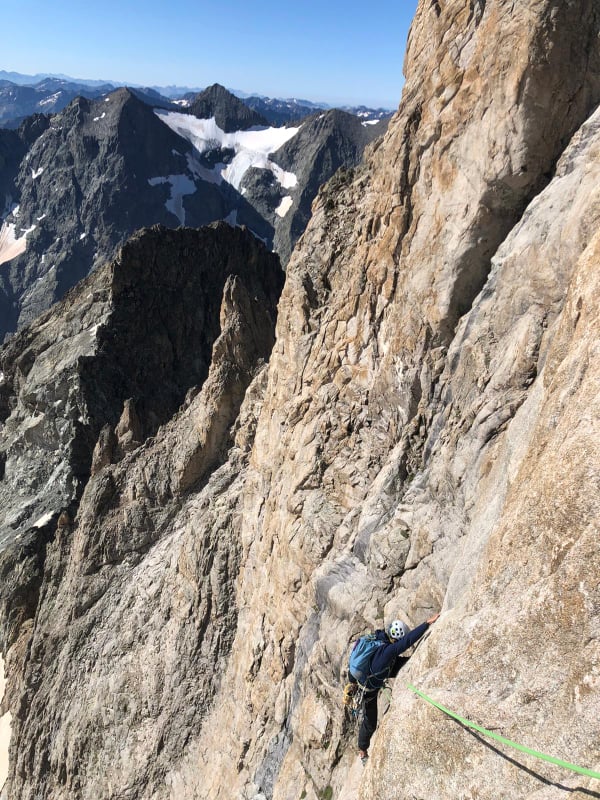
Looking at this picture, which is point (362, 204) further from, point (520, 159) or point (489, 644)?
point (489, 644)

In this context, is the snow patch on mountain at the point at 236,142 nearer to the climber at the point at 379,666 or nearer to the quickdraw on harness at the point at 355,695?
the climber at the point at 379,666

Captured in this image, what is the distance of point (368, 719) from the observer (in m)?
8.20

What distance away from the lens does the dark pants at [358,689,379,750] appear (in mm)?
8102

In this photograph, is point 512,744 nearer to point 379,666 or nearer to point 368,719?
point 379,666

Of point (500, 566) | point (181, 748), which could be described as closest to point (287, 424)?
point (500, 566)

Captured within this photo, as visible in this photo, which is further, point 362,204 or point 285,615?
point 362,204

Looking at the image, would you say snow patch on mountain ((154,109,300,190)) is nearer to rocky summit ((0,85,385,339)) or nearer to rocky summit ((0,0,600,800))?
rocky summit ((0,85,385,339))

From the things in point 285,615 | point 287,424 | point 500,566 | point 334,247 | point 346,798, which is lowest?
point 285,615

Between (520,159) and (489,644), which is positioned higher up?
(520,159)

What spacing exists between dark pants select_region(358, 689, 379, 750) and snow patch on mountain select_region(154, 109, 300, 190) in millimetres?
168029

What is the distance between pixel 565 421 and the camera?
5516 millimetres

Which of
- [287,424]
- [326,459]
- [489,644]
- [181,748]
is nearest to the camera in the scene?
[489,644]

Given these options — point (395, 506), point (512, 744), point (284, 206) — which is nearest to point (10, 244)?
point (284, 206)

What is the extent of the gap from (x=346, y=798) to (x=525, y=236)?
9.63 m
